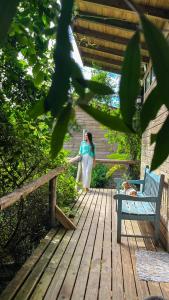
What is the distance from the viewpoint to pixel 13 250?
13.7 ft

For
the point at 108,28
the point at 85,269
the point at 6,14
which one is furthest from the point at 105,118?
the point at 108,28

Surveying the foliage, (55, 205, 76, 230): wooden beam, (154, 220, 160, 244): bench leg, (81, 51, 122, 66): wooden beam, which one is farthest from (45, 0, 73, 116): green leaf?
the foliage

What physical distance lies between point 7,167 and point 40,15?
2.51 meters

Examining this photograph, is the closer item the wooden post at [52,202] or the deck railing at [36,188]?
the deck railing at [36,188]

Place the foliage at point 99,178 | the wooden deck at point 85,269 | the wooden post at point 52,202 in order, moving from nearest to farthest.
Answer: the wooden deck at point 85,269
the wooden post at point 52,202
the foliage at point 99,178

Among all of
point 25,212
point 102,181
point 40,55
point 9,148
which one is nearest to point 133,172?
point 102,181

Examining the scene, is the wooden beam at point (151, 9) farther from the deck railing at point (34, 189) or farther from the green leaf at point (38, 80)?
the green leaf at point (38, 80)

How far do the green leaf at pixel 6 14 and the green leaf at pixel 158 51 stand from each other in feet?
0.43

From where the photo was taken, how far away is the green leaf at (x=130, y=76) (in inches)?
15.8

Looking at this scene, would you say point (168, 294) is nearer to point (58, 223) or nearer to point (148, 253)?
point (148, 253)

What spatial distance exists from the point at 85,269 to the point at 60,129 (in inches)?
123

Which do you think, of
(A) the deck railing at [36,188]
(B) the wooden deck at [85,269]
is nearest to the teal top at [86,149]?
(A) the deck railing at [36,188]

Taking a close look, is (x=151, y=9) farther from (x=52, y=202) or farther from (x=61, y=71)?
(x=61, y=71)

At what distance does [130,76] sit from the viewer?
40 centimetres
